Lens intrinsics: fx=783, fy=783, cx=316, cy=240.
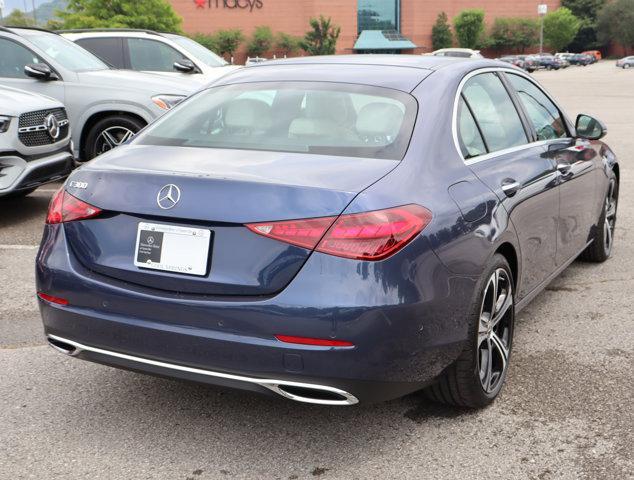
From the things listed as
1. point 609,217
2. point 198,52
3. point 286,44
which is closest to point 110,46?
point 198,52

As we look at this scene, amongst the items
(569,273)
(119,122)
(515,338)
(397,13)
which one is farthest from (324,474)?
(397,13)

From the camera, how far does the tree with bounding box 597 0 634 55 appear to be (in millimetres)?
121938

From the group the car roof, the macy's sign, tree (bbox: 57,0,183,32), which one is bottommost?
the car roof

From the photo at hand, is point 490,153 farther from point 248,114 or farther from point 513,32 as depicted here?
point 513,32

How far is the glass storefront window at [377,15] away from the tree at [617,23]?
3509cm

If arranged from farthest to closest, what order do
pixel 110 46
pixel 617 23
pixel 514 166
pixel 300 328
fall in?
pixel 617 23, pixel 110 46, pixel 514 166, pixel 300 328

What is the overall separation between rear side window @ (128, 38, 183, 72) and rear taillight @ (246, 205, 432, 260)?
9726 millimetres

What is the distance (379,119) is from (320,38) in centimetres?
10933

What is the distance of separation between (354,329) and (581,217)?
280 cm

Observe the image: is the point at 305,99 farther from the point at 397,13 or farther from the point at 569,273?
the point at 397,13

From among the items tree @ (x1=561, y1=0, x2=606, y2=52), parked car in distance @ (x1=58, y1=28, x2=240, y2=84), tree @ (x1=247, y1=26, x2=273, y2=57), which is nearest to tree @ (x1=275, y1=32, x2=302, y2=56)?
tree @ (x1=247, y1=26, x2=273, y2=57)

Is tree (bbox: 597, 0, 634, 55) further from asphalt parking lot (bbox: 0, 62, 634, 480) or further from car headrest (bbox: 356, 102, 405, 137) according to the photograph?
car headrest (bbox: 356, 102, 405, 137)

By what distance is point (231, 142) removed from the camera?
11.3ft

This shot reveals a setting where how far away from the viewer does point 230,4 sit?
363 feet
